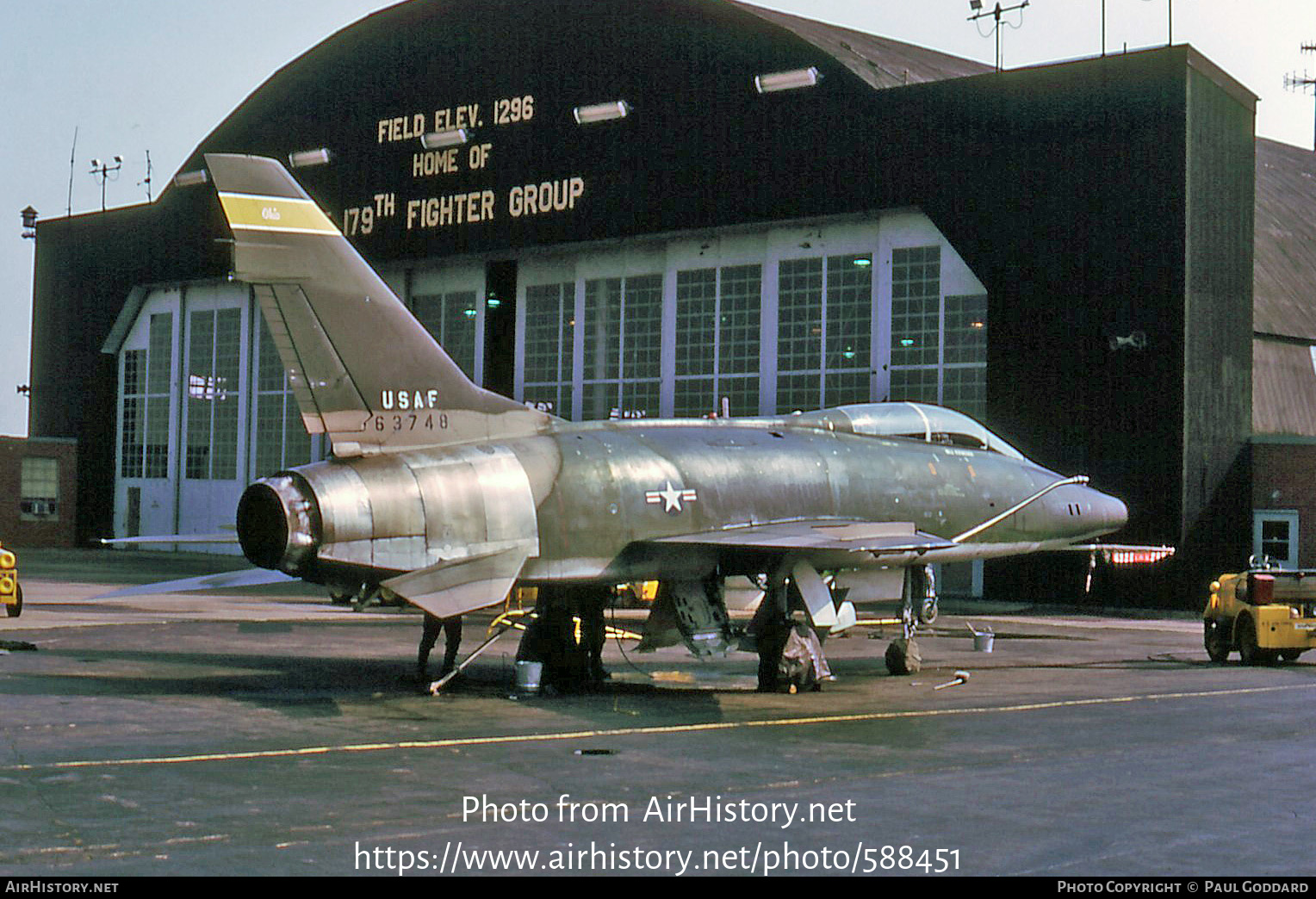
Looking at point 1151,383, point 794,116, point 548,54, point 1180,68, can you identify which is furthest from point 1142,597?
point 548,54

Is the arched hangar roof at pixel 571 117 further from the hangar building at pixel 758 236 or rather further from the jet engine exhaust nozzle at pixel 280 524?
the jet engine exhaust nozzle at pixel 280 524

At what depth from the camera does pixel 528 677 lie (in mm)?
18203

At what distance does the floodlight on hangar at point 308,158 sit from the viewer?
57656 millimetres

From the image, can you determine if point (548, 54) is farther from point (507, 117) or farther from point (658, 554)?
point (658, 554)

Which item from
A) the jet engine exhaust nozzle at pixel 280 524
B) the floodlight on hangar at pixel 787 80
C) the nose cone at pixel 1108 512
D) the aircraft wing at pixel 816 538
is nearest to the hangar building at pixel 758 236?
the floodlight on hangar at pixel 787 80

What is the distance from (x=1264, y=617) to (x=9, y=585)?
2337cm

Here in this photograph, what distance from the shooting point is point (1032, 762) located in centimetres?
1271

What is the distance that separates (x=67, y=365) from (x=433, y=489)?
5982 cm

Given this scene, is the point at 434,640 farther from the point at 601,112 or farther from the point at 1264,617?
the point at 601,112

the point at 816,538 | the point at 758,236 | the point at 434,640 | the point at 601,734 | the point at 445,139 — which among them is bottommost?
the point at 601,734

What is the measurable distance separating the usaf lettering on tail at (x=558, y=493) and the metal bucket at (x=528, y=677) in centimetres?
101

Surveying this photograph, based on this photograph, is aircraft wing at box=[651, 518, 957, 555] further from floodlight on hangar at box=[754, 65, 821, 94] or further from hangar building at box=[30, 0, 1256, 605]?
floodlight on hangar at box=[754, 65, 821, 94]

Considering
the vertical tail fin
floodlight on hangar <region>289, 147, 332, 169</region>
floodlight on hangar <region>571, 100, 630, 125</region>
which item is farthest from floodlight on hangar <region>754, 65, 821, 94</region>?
the vertical tail fin

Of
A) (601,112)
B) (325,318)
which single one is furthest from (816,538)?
(601,112)
